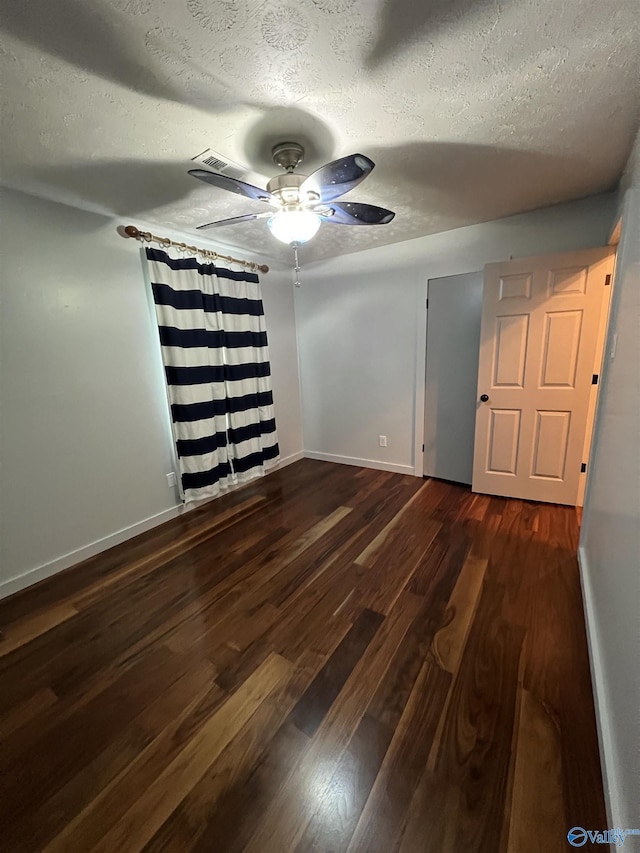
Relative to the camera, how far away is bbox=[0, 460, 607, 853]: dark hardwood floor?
3.14 feet

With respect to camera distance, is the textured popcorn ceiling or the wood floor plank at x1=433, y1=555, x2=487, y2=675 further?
the wood floor plank at x1=433, y1=555, x2=487, y2=675

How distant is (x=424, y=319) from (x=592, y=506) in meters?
2.07

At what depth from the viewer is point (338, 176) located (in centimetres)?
131

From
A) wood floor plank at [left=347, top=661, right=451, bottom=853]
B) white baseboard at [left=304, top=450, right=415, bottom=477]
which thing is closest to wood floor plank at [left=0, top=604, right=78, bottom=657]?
wood floor plank at [left=347, top=661, right=451, bottom=853]

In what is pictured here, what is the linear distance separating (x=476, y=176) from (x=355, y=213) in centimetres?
91

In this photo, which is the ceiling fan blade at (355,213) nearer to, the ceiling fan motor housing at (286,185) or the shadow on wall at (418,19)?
the ceiling fan motor housing at (286,185)

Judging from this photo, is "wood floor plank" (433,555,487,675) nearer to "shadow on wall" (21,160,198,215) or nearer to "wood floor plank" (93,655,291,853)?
"wood floor plank" (93,655,291,853)

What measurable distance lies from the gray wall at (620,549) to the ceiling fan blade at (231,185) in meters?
1.56

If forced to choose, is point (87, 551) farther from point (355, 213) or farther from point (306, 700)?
point (355, 213)

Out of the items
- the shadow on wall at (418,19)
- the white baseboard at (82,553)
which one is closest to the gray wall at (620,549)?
the shadow on wall at (418,19)

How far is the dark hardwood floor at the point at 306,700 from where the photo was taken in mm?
956

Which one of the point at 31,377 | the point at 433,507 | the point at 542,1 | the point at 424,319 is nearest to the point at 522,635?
the point at 433,507

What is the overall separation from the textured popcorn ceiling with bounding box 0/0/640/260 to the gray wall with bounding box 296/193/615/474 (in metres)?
0.64

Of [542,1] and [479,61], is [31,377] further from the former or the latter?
[542,1]
